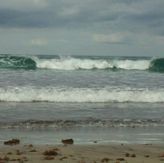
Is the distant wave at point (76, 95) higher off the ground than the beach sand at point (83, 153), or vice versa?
the distant wave at point (76, 95)

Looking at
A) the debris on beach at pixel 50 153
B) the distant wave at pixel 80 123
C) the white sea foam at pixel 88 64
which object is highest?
the white sea foam at pixel 88 64

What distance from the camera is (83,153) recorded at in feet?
26.5

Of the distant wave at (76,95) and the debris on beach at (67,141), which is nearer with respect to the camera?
the debris on beach at (67,141)

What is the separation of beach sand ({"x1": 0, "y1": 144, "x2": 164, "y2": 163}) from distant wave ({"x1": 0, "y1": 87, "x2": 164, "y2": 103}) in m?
9.33

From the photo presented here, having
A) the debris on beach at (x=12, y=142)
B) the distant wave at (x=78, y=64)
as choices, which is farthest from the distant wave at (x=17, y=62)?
the debris on beach at (x=12, y=142)

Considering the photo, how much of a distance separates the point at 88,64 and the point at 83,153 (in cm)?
3460

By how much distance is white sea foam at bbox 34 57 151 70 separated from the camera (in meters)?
41.3

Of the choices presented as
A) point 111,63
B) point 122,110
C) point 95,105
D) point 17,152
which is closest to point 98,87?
point 95,105

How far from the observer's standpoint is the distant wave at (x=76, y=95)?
18.3 m

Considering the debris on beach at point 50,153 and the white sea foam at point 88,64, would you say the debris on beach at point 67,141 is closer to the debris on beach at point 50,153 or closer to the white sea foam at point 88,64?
the debris on beach at point 50,153

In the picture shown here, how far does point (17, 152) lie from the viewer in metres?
8.04

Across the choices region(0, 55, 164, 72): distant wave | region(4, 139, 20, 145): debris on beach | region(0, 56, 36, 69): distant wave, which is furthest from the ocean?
region(0, 55, 164, 72): distant wave

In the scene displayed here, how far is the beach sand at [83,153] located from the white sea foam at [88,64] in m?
31.8

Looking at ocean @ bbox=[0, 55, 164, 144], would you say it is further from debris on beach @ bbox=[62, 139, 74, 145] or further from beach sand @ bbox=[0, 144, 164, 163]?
beach sand @ bbox=[0, 144, 164, 163]
